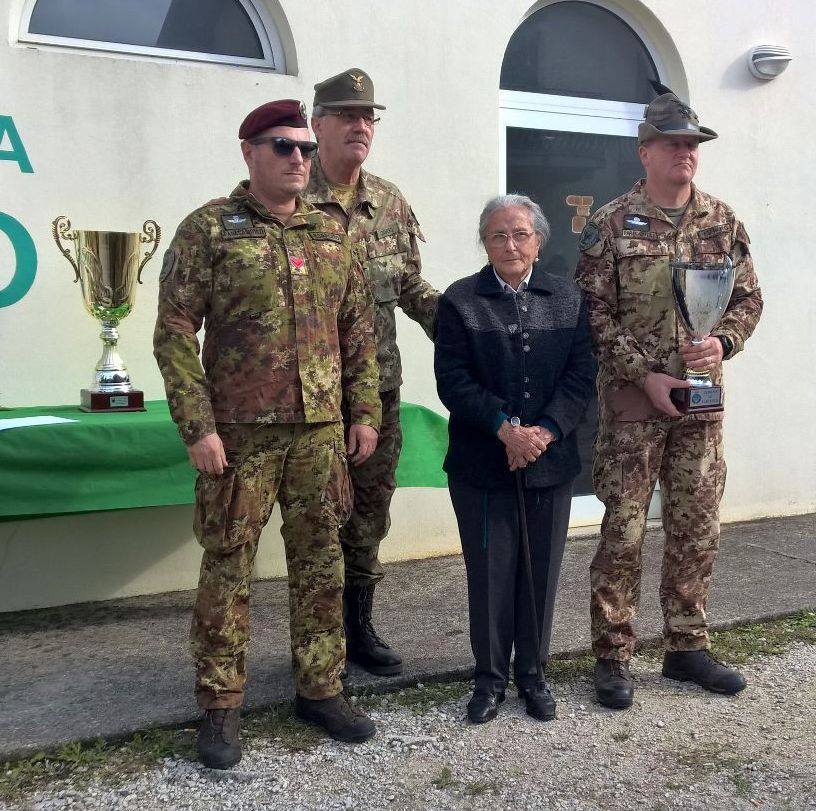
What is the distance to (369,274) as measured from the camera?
3613 millimetres

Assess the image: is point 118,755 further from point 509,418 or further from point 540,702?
point 509,418

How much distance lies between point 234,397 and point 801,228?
4570 mm

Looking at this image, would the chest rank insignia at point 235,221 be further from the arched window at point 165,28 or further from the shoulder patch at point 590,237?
the arched window at point 165,28

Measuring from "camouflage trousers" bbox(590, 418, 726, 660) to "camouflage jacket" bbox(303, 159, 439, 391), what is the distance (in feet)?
2.75

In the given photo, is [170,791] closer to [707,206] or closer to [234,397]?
[234,397]

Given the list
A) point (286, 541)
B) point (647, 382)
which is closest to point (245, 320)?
point (286, 541)

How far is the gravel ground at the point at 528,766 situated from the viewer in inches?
112

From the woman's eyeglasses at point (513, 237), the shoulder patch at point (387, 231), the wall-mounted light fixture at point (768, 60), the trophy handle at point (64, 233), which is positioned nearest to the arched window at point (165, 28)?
the trophy handle at point (64, 233)

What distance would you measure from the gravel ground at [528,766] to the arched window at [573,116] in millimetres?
2617

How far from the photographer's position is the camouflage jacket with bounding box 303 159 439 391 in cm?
358

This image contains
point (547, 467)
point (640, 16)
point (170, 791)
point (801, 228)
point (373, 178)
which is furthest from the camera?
point (801, 228)

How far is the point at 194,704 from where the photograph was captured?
3.40 metres

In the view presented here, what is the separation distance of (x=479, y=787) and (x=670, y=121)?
233 centimetres

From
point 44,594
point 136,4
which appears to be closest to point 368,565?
point 44,594
